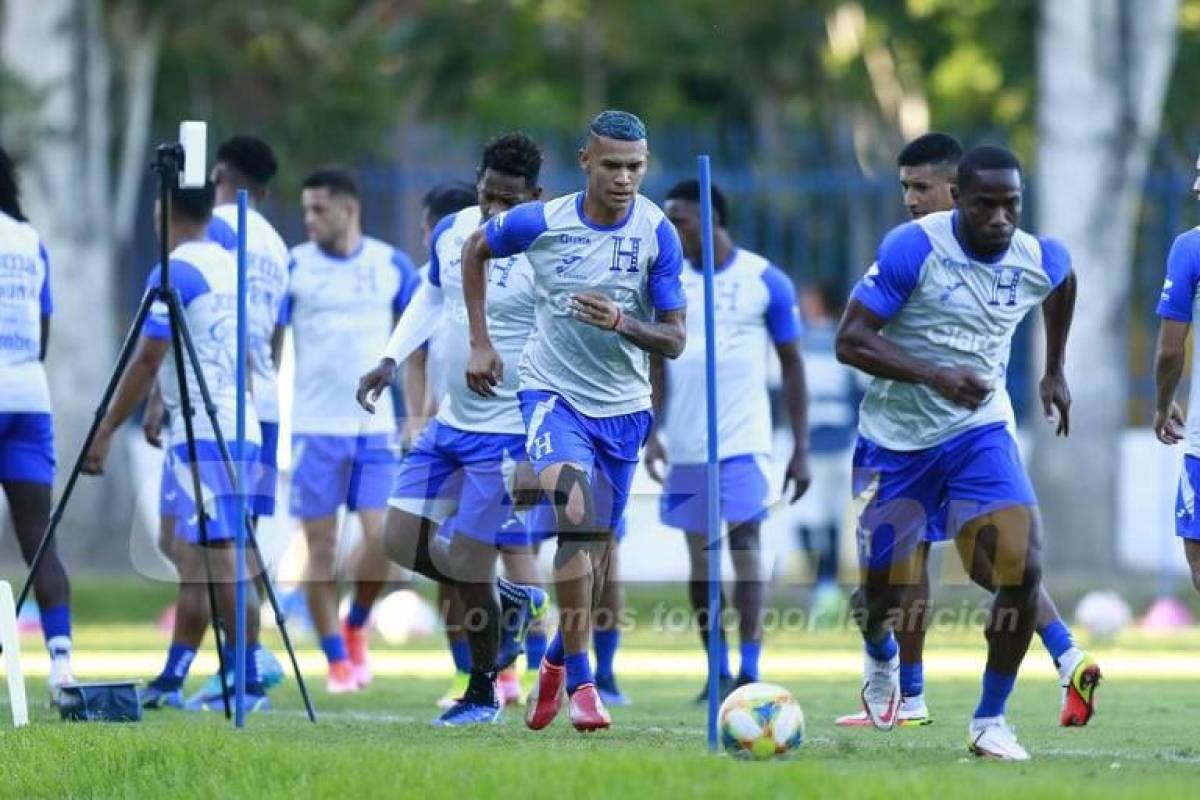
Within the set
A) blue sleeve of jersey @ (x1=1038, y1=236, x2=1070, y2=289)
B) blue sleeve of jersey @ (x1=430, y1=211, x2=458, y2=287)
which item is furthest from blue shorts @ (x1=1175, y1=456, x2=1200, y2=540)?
blue sleeve of jersey @ (x1=430, y1=211, x2=458, y2=287)

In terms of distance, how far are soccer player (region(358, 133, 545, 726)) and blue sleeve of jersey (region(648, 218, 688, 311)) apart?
140 cm

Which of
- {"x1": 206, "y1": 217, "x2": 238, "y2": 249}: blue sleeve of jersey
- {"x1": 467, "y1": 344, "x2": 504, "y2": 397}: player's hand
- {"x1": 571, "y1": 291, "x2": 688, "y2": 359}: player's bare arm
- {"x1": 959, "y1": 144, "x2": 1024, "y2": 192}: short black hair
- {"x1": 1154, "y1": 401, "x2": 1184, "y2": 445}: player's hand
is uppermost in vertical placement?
{"x1": 206, "y1": 217, "x2": 238, "y2": 249}: blue sleeve of jersey

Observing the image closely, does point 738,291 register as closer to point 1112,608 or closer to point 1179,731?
point 1179,731

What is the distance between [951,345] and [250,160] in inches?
195

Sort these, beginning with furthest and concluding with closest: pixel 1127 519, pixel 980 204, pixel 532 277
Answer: pixel 1127 519, pixel 532 277, pixel 980 204

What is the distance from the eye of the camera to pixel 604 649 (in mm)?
14344

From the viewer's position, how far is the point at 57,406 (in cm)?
2448

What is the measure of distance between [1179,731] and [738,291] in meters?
3.82

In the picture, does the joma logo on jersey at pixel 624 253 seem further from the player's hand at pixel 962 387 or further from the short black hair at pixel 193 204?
the short black hair at pixel 193 204

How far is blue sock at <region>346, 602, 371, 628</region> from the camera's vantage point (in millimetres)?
15172

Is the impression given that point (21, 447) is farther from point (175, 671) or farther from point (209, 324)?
point (175, 671)

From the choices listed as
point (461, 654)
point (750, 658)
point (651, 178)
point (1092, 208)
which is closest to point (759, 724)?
point (461, 654)

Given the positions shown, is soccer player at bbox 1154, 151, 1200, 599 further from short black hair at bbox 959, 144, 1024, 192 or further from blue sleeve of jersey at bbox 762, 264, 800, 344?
blue sleeve of jersey at bbox 762, 264, 800, 344

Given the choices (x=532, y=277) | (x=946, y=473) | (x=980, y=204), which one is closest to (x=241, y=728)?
(x=532, y=277)
